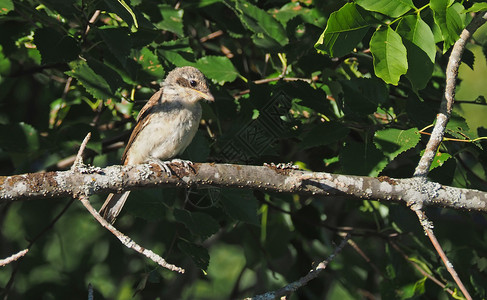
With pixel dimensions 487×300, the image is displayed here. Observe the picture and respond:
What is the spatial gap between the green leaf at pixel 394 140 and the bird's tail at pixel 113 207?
171 centimetres

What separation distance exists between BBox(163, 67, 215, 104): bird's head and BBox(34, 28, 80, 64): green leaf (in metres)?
0.84

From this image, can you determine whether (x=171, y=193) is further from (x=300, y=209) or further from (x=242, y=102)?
(x=300, y=209)

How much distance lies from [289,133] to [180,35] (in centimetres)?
90

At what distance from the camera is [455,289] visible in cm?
399

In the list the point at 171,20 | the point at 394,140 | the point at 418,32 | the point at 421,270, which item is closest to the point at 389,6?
the point at 418,32

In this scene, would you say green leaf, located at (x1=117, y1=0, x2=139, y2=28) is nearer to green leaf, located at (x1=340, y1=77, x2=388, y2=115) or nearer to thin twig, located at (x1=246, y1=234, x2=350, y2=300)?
green leaf, located at (x1=340, y1=77, x2=388, y2=115)

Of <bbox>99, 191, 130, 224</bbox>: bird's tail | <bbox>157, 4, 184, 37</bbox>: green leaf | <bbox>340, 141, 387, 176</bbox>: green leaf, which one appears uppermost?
<bbox>157, 4, 184, 37</bbox>: green leaf

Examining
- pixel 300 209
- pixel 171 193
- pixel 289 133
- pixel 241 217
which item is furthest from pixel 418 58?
pixel 300 209

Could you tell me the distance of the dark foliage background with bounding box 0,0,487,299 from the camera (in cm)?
329

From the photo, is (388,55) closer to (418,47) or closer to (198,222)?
(418,47)

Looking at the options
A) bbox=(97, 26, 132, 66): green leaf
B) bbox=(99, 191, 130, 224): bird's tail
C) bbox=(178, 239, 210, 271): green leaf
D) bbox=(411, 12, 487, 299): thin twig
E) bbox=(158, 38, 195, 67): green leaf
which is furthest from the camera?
bbox=(99, 191, 130, 224): bird's tail

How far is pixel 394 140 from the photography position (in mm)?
3318

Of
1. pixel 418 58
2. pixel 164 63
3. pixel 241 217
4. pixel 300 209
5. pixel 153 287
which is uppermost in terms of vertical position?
pixel 418 58

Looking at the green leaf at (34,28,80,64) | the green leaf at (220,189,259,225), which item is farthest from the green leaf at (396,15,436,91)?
the green leaf at (34,28,80,64)
